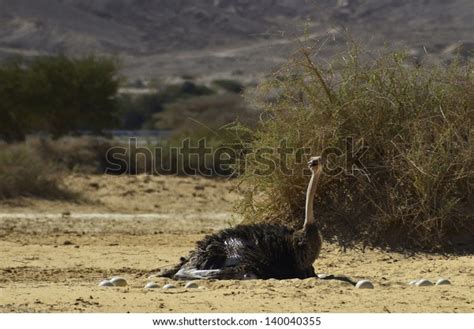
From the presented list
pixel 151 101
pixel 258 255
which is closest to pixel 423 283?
pixel 258 255

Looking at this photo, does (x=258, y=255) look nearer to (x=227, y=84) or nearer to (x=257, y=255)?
(x=257, y=255)

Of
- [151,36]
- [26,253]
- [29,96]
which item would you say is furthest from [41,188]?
[151,36]

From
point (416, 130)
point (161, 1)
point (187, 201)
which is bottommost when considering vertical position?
point (187, 201)

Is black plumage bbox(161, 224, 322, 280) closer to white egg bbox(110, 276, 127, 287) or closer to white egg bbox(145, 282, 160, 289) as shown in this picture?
white egg bbox(145, 282, 160, 289)

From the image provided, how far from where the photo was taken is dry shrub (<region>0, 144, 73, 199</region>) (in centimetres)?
2058

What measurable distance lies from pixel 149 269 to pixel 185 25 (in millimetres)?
63555

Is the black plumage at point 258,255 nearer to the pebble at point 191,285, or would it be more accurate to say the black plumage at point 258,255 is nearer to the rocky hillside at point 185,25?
the pebble at point 191,285

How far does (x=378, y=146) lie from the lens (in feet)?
43.8

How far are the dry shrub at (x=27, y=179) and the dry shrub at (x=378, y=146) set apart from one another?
24.2 feet

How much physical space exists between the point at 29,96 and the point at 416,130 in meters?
21.1

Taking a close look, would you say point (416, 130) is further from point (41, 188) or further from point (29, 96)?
point (29, 96)

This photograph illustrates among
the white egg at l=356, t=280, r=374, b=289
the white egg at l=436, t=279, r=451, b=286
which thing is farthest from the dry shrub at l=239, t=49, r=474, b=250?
the white egg at l=356, t=280, r=374, b=289

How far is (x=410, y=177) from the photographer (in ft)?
42.8

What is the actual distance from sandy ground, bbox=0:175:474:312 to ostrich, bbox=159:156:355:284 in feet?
1.12
